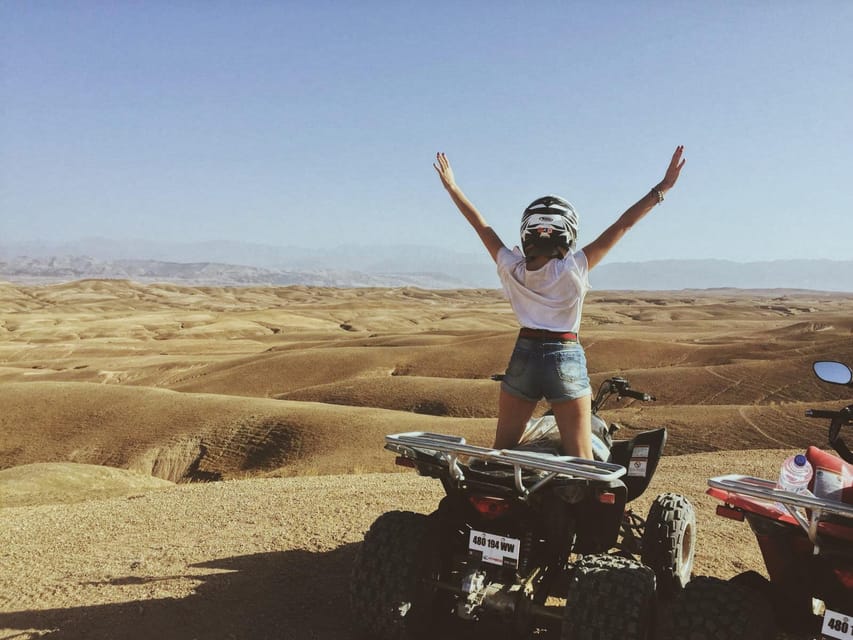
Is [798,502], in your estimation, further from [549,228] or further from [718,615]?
[549,228]

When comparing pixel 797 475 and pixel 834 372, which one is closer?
pixel 797 475

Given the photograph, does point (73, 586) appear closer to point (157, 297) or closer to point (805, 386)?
point (805, 386)

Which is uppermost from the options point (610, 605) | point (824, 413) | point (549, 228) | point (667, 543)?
point (549, 228)

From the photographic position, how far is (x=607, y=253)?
4109 millimetres

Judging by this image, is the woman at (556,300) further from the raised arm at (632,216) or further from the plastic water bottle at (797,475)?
the plastic water bottle at (797,475)

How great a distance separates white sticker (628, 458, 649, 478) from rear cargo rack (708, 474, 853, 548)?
183 centimetres

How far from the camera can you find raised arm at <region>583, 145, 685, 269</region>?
13.2 feet

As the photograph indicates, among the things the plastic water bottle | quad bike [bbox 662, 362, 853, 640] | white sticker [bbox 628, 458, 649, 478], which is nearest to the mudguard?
white sticker [bbox 628, 458, 649, 478]

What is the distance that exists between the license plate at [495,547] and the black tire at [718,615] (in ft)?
2.74

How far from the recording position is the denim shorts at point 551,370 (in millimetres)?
4090

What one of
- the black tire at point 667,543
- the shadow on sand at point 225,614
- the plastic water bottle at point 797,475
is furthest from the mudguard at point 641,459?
the shadow on sand at point 225,614

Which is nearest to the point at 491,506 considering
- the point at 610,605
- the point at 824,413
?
the point at 610,605

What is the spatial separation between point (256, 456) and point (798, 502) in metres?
15.9

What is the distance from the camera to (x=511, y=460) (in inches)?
148
